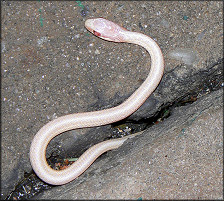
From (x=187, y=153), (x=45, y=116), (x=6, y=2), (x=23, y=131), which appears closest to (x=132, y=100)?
(x=187, y=153)

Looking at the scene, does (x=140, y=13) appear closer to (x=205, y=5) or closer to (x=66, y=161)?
(x=205, y=5)

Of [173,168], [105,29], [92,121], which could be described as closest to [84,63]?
[105,29]

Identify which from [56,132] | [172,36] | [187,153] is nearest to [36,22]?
[56,132]

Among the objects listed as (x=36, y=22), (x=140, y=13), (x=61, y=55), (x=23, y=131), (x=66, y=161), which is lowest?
(x=66, y=161)

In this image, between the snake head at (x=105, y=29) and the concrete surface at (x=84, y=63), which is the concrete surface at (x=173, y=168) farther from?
the snake head at (x=105, y=29)

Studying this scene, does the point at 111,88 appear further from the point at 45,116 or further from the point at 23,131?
the point at 23,131

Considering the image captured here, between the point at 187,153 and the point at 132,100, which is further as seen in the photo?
the point at 132,100

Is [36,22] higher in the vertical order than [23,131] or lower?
higher
